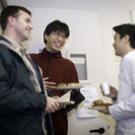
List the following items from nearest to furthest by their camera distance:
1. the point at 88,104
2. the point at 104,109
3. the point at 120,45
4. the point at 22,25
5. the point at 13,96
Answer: the point at 13,96 < the point at 22,25 < the point at 104,109 < the point at 120,45 < the point at 88,104

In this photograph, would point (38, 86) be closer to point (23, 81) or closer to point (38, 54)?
point (23, 81)

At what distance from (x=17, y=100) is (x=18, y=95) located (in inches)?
1.0

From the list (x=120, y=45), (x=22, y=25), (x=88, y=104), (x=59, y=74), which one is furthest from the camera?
(x=88, y=104)

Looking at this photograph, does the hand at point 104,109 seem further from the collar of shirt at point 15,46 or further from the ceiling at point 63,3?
the ceiling at point 63,3

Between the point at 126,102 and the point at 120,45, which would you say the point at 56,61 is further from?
the point at 126,102

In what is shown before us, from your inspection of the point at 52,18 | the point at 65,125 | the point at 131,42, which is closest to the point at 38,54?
the point at 52,18

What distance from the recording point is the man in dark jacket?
125 cm

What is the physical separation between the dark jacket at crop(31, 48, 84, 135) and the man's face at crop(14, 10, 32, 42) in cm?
61

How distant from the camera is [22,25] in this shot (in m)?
1.58

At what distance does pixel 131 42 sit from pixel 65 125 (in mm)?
815

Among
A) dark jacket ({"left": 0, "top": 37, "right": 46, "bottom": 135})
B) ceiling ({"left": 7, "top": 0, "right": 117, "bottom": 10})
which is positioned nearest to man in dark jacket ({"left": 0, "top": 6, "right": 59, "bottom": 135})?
dark jacket ({"left": 0, "top": 37, "right": 46, "bottom": 135})

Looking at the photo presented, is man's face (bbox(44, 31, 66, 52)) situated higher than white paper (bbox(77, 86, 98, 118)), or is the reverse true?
man's face (bbox(44, 31, 66, 52))

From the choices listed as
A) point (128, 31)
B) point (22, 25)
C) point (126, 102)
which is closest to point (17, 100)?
point (22, 25)

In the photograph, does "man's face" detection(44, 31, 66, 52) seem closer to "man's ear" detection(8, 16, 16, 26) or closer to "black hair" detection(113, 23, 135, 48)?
"black hair" detection(113, 23, 135, 48)
